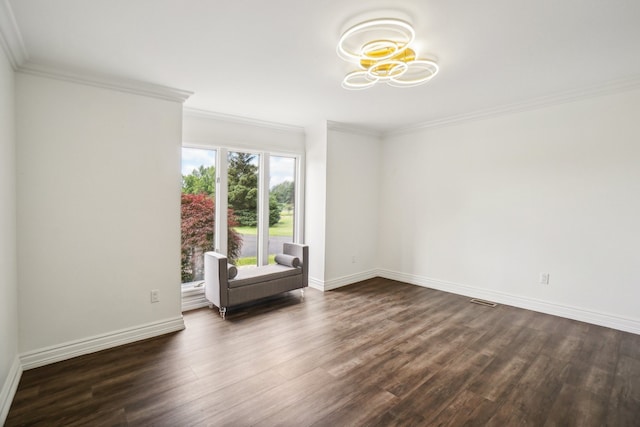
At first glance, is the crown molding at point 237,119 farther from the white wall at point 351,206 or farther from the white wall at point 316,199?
the white wall at point 351,206

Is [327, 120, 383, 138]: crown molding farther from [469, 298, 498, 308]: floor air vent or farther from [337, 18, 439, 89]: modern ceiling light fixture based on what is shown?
[469, 298, 498, 308]: floor air vent

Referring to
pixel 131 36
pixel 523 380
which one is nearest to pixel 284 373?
pixel 523 380

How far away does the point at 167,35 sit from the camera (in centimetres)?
219

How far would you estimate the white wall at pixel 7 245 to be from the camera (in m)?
2.08

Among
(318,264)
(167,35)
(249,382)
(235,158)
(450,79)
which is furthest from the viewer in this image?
(318,264)

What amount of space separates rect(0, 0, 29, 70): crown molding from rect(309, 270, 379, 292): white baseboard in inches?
157

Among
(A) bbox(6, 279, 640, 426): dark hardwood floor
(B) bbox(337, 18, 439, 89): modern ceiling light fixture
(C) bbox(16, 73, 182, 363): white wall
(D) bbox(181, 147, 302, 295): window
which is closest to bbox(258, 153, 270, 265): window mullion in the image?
(D) bbox(181, 147, 302, 295): window

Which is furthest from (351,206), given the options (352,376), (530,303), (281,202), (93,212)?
(93,212)

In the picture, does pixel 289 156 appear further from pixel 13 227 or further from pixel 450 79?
pixel 13 227

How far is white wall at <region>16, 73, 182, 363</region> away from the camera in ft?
8.38

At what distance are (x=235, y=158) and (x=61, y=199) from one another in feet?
6.87

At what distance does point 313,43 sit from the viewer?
7.58 feet

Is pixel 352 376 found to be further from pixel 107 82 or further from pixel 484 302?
pixel 107 82

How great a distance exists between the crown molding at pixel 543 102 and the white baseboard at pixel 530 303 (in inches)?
92.8
